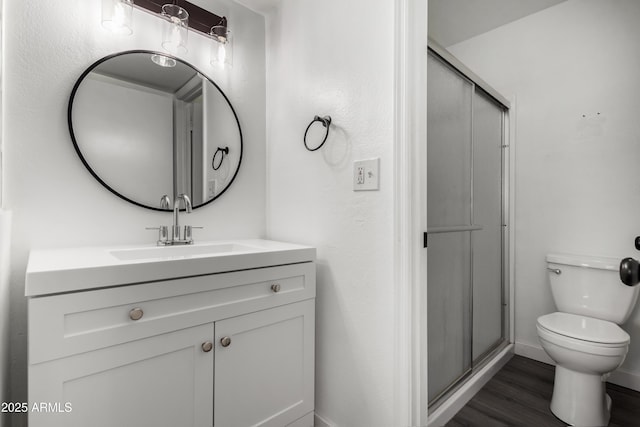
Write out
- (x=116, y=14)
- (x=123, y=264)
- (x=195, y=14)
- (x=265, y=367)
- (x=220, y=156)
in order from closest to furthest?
(x=123, y=264)
(x=265, y=367)
(x=116, y=14)
(x=195, y=14)
(x=220, y=156)

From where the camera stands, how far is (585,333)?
1.54m

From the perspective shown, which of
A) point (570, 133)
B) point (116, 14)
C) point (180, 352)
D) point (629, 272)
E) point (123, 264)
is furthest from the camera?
point (570, 133)

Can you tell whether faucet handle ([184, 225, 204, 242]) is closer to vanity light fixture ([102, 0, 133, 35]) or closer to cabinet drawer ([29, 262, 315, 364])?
cabinet drawer ([29, 262, 315, 364])

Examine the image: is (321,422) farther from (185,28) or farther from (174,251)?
(185,28)

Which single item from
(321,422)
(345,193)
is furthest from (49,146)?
(321,422)

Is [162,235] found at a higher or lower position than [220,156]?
lower

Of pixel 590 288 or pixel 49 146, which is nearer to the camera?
pixel 49 146

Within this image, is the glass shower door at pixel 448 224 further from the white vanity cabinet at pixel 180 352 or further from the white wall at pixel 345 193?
the white vanity cabinet at pixel 180 352

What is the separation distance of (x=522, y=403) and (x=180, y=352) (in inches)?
69.9

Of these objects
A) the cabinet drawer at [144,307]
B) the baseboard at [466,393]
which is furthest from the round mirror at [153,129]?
the baseboard at [466,393]

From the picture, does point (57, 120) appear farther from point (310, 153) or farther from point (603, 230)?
point (603, 230)

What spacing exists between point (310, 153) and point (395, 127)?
51 centimetres

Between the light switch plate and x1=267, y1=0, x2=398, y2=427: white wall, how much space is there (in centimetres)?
2

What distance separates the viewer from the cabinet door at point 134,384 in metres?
0.84
